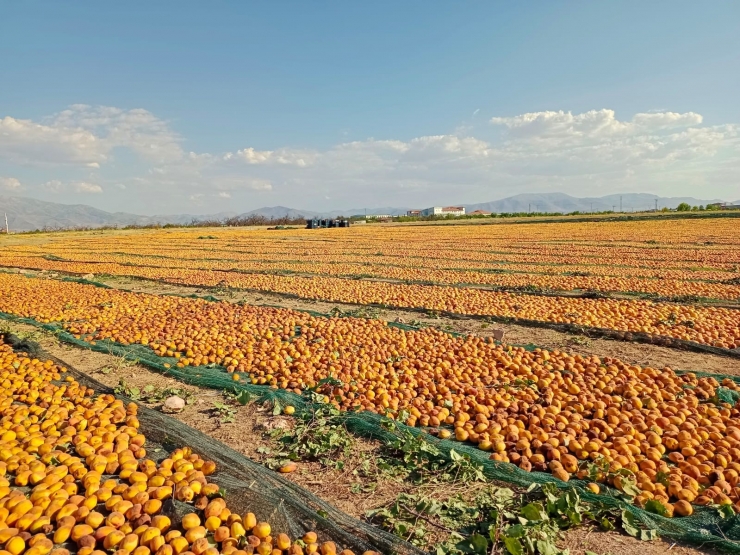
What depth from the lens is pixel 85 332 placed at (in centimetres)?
755

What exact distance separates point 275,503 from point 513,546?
4.92 ft

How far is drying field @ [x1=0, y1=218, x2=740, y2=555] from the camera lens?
3578 millimetres

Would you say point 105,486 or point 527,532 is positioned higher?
point 105,486

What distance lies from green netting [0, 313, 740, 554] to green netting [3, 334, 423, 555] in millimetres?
69

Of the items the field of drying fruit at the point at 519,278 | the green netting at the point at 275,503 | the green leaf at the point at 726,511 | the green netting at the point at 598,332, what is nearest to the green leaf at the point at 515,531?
the green netting at the point at 275,503

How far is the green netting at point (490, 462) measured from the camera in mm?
2752

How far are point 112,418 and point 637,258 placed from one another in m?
18.2

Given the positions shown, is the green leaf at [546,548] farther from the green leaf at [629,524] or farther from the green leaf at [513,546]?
A: the green leaf at [629,524]

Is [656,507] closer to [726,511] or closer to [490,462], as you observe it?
[726,511]

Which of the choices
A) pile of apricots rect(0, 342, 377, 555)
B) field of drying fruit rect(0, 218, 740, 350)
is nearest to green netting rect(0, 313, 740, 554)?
pile of apricots rect(0, 342, 377, 555)

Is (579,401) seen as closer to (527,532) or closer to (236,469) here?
(527,532)

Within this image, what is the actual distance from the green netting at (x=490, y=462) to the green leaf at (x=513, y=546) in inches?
30.3

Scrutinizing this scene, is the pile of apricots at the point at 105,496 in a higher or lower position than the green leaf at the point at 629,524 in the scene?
higher

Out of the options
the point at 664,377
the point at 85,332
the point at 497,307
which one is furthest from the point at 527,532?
the point at 85,332
